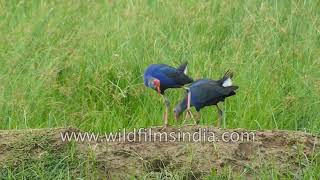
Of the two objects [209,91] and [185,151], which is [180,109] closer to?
[209,91]

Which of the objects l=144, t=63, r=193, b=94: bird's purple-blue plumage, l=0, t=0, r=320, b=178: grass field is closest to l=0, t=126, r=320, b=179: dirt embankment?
l=144, t=63, r=193, b=94: bird's purple-blue plumage

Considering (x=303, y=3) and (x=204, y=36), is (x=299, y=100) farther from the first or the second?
(x=303, y=3)

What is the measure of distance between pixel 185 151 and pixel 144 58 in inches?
74.0

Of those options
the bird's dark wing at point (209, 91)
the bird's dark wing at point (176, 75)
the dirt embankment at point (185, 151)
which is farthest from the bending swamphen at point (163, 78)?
the dirt embankment at point (185, 151)

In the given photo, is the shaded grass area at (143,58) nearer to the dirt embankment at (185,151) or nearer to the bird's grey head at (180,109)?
the bird's grey head at (180,109)

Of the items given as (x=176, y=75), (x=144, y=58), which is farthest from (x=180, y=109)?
(x=144, y=58)

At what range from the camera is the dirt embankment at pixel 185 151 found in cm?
386

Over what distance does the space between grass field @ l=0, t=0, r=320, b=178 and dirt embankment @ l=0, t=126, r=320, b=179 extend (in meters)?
0.82

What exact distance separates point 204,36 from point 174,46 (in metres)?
0.35

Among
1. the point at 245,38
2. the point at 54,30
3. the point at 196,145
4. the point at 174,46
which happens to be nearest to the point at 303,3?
the point at 245,38

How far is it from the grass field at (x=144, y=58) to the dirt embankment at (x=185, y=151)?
0.82 meters

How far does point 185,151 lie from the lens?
395 centimetres

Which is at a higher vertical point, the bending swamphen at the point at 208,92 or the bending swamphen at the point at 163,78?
the bending swamphen at the point at 163,78

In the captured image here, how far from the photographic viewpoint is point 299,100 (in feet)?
16.9
